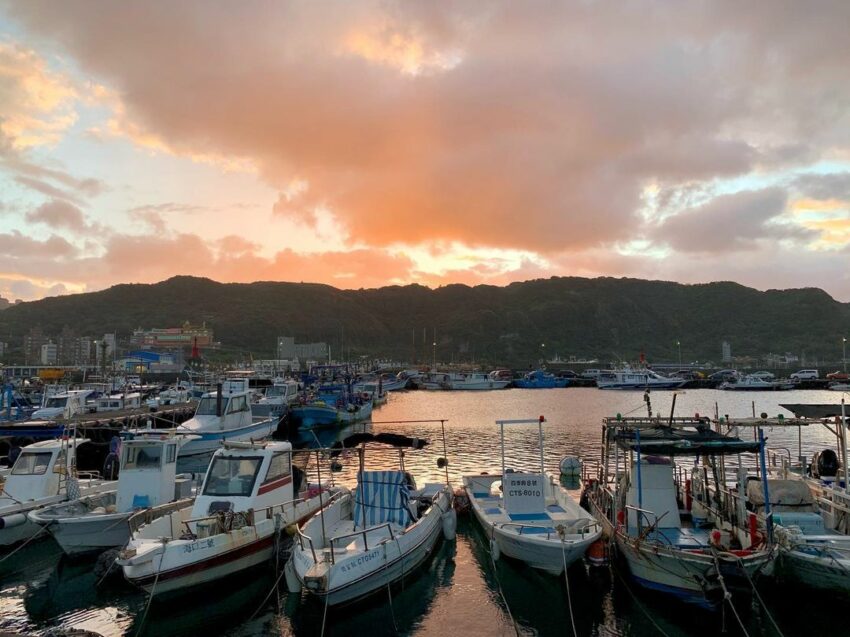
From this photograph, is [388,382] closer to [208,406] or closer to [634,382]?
[634,382]

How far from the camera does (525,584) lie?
1489cm

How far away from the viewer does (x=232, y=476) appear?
16078 mm

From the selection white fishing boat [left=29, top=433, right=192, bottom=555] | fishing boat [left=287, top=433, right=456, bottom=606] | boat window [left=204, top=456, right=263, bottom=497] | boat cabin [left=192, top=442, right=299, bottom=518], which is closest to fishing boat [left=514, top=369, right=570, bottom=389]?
fishing boat [left=287, top=433, right=456, bottom=606]

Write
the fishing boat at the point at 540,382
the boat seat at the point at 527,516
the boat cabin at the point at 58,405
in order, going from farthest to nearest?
1. the fishing boat at the point at 540,382
2. the boat cabin at the point at 58,405
3. the boat seat at the point at 527,516

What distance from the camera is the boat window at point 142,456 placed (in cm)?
1756

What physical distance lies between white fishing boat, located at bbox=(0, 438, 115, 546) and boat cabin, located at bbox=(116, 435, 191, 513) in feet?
9.15

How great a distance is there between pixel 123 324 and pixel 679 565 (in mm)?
205169

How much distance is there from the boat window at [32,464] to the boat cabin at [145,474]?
3501 mm

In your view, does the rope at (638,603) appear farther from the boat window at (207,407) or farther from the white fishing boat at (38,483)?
the boat window at (207,407)

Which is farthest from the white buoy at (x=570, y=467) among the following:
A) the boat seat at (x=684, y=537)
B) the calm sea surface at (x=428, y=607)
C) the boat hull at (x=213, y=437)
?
the boat hull at (x=213, y=437)

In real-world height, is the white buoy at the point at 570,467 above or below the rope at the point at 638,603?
below

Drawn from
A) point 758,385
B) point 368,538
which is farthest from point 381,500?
point 758,385

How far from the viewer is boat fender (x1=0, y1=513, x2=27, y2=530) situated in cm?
1692

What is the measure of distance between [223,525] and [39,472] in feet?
28.6
